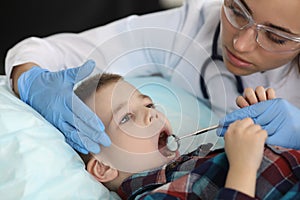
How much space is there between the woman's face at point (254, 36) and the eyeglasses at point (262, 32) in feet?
0.04

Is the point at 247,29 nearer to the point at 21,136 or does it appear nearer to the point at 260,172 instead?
the point at 260,172

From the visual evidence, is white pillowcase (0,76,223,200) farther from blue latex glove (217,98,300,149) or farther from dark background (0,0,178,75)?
dark background (0,0,178,75)

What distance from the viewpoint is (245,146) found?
1.04 metres

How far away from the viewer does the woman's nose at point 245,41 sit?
4.22 ft

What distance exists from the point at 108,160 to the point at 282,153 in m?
0.41

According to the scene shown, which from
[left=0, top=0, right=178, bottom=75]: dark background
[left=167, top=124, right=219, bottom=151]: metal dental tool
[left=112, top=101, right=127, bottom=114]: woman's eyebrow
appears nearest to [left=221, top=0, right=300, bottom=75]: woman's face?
[left=167, top=124, right=219, bottom=151]: metal dental tool

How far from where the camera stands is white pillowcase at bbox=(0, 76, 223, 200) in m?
1.11

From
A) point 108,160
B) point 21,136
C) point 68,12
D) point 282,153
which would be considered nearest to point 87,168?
point 108,160

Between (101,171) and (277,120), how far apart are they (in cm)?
45

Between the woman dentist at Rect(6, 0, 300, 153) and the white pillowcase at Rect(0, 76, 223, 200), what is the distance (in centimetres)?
7

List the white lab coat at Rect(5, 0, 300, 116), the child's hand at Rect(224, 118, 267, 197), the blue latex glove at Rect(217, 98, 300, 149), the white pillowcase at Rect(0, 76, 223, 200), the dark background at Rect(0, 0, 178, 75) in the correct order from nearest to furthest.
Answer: the child's hand at Rect(224, 118, 267, 197) → the white pillowcase at Rect(0, 76, 223, 200) → the blue latex glove at Rect(217, 98, 300, 149) → the white lab coat at Rect(5, 0, 300, 116) → the dark background at Rect(0, 0, 178, 75)

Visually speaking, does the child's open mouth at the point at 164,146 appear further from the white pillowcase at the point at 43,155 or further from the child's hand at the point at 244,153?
the child's hand at the point at 244,153

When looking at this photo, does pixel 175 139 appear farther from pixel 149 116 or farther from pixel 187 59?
pixel 187 59

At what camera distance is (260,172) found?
1060 millimetres
